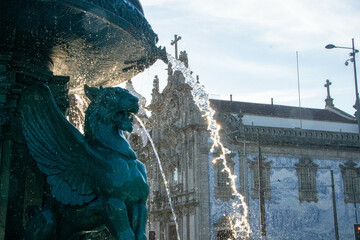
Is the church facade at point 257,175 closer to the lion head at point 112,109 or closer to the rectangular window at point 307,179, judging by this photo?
the rectangular window at point 307,179

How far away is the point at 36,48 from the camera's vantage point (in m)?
4.11

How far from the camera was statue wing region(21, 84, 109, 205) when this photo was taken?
3.35 metres

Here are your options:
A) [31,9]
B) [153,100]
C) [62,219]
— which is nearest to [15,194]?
[62,219]

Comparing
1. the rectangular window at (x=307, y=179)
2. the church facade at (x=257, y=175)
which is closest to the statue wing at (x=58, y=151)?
the church facade at (x=257, y=175)

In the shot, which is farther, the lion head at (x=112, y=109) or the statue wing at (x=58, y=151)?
the lion head at (x=112, y=109)

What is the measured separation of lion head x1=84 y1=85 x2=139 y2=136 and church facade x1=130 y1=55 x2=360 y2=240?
2527cm

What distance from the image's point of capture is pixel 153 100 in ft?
130

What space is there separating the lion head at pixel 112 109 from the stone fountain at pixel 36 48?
24.0 inches

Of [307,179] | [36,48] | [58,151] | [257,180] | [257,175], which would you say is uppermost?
[257,175]

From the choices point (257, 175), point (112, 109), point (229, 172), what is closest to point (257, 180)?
point (257, 175)

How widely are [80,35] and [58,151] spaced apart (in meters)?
1.06

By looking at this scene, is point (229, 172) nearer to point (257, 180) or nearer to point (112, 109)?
point (257, 180)

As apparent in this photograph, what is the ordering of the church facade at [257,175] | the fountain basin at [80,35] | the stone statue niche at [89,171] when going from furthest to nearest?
the church facade at [257,175] → the fountain basin at [80,35] → the stone statue niche at [89,171]

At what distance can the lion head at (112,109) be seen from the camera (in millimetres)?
3475
